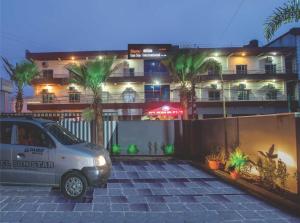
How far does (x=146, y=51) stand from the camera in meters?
43.2

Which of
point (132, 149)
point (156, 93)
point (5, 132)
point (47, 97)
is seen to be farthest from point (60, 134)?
point (47, 97)

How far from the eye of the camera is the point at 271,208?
698 cm

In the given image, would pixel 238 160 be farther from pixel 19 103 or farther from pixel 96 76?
pixel 19 103

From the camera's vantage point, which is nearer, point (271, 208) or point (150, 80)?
point (271, 208)

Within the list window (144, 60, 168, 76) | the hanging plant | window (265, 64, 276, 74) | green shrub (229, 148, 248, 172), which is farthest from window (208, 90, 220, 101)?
green shrub (229, 148, 248, 172)

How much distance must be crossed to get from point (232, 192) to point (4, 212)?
552cm

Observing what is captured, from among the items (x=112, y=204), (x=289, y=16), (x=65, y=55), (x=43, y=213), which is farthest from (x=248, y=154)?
(x=65, y=55)

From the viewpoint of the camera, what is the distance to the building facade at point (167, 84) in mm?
41000

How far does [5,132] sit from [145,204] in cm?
408

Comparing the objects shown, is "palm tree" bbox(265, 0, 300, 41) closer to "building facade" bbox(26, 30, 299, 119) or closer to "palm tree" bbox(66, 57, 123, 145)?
"palm tree" bbox(66, 57, 123, 145)

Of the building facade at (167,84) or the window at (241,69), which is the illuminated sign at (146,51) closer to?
the building facade at (167,84)

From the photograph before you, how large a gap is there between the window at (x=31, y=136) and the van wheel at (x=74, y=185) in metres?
0.94

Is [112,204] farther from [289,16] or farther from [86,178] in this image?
[289,16]

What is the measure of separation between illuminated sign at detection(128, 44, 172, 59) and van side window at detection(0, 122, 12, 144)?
113 ft
